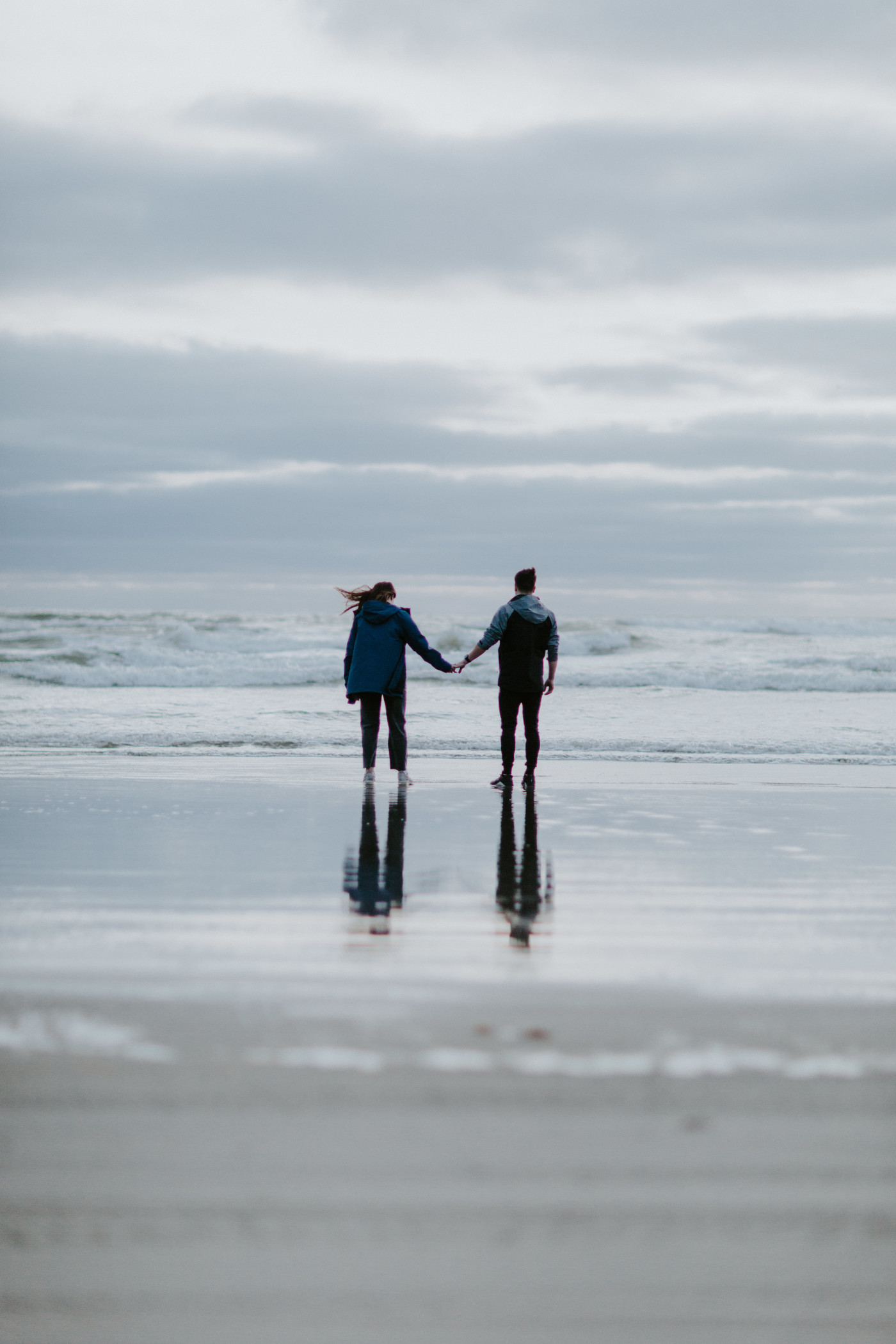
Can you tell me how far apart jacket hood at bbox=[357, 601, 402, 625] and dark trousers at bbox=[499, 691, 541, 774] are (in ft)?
4.51

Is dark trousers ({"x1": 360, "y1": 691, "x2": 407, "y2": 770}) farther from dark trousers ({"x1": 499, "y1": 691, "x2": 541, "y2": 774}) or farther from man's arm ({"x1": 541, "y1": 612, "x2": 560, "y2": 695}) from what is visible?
man's arm ({"x1": 541, "y1": 612, "x2": 560, "y2": 695})

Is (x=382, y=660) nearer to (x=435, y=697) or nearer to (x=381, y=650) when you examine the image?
(x=381, y=650)

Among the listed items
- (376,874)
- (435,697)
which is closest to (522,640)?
(376,874)

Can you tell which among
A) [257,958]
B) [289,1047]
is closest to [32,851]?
[257,958]

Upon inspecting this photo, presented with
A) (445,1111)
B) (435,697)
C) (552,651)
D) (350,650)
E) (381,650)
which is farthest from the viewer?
(435,697)

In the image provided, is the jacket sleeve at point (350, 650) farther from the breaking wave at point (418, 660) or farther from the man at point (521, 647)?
the breaking wave at point (418, 660)

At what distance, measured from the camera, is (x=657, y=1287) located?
238cm

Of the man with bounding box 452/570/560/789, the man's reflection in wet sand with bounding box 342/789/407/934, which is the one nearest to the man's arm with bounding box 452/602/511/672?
the man with bounding box 452/570/560/789

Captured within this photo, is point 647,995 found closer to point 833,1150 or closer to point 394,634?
point 833,1150

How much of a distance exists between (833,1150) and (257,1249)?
4.77ft

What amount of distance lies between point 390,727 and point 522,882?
18.3 ft

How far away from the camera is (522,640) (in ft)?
38.0

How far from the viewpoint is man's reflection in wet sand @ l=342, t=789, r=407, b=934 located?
215 inches

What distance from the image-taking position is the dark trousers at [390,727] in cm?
1160
